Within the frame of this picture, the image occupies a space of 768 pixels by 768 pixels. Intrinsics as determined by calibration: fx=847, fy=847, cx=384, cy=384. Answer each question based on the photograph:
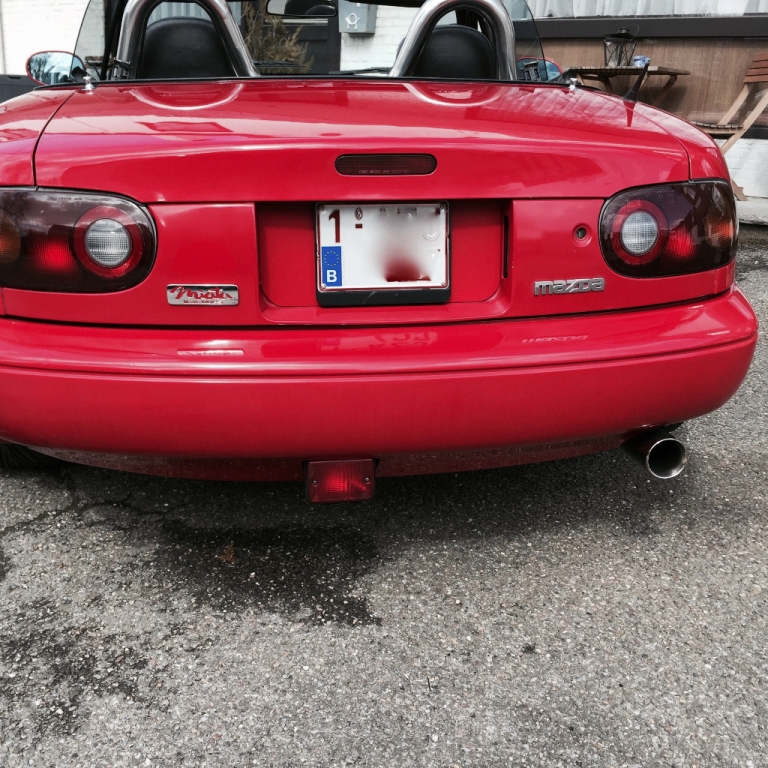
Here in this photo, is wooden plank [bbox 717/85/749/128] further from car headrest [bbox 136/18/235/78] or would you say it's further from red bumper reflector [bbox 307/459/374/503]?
red bumper reflector [bbox 307/459/374/503]

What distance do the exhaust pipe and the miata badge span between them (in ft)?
3.59

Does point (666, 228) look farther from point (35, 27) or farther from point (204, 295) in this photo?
point (35, 27)

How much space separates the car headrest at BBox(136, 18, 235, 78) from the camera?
2.79 m

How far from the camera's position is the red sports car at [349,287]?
179cm

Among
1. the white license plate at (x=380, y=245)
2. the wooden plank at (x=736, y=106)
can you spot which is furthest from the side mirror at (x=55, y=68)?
the wooden plank at (x=736, y=106)

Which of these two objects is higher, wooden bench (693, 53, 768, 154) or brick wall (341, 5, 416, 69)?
brick wall (341, 5, 416, 69)

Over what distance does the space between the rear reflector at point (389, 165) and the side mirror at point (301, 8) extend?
62.6 inches

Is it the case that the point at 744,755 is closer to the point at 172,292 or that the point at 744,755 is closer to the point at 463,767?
the point at 463,767

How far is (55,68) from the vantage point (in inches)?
127

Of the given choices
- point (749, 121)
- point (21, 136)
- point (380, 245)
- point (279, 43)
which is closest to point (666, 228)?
point (380, 245)

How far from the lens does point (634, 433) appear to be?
2174mm

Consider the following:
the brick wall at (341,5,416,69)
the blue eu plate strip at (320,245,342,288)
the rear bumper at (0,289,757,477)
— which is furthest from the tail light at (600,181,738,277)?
the brick wall at (341,5,416,69)

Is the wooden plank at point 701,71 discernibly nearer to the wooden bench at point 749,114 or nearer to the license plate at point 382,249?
the wooden bench at point 749,114

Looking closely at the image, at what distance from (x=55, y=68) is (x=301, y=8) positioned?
97 centimetres
